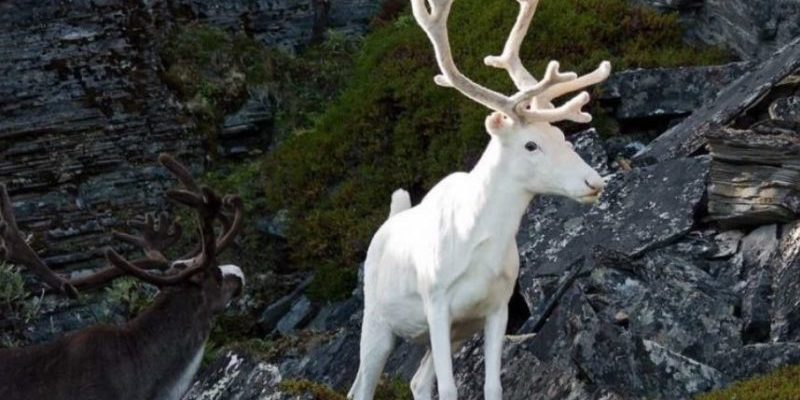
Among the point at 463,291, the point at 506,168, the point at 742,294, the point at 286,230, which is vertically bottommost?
the point at 286,230

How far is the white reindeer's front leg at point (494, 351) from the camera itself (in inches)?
474

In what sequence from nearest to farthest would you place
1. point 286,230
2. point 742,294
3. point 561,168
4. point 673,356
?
point 561,168
point 673,356
point 742,294
point 286,230

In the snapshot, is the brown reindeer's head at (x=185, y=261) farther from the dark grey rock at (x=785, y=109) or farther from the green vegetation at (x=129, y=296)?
the dark grey rock at (x=785, y=109)

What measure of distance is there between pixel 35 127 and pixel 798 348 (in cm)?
933

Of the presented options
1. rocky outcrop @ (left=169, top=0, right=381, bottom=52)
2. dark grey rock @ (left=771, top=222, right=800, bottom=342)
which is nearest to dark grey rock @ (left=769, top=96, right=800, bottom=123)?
dark grey rock @ (left=771, top=222, right=800, bottom=342)

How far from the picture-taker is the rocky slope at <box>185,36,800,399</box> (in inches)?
533

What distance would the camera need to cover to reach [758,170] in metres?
15.4

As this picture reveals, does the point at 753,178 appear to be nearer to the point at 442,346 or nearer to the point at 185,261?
the point at 442,346

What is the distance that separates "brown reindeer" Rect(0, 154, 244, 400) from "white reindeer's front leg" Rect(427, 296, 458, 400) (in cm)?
247

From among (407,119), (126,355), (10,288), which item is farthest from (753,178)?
(10,288)

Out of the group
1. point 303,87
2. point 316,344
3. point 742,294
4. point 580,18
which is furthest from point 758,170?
point 303,87

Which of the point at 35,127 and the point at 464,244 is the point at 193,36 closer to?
the point at 35,127

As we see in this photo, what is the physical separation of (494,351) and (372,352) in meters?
1.12

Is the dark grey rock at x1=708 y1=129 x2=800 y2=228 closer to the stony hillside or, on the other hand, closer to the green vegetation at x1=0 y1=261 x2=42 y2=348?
the stony hillside
